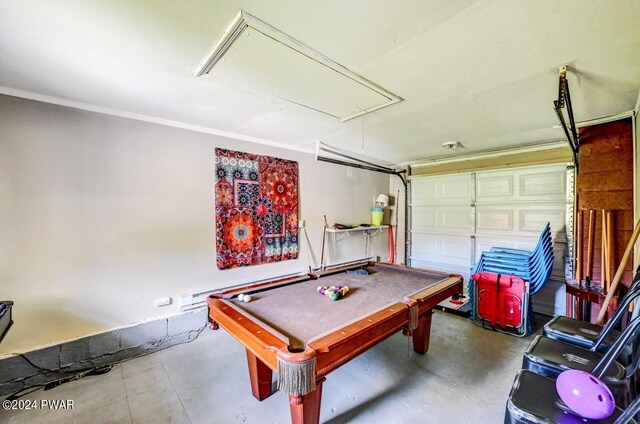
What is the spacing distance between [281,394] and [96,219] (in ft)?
7.53

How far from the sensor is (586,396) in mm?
1062

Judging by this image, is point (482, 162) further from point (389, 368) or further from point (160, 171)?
point (160, 171)

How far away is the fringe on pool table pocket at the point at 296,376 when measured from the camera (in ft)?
3.89

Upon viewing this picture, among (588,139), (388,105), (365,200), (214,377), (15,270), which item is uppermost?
(388,105)

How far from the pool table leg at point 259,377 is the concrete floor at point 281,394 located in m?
0.06

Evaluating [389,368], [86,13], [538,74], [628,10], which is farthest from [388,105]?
[389,368]

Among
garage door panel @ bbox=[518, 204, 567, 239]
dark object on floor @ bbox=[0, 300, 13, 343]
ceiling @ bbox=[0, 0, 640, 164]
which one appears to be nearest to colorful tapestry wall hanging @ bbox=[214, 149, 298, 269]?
ceiling @ bbox=[0, 0, 640, 164]

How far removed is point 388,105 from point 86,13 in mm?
2085

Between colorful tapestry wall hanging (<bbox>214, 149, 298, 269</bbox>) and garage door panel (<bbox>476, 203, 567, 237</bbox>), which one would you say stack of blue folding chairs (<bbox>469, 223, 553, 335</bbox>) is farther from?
colorful tapestry wall hanging (<bbox>214, 149, 298, 269</bbox>)

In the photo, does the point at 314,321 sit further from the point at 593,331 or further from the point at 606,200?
the point at 606,200

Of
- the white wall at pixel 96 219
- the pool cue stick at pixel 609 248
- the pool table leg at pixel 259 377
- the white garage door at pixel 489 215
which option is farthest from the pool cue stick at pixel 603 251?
the white wall at pixel 96 219

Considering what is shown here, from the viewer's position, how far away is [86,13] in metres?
1.25

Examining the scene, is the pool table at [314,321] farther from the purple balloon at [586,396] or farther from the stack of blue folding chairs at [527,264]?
the stack of blue folding chairs at [527,264]

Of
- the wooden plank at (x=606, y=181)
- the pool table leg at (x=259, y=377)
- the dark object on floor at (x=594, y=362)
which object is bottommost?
the pool table leg at (x=259, y=377)
